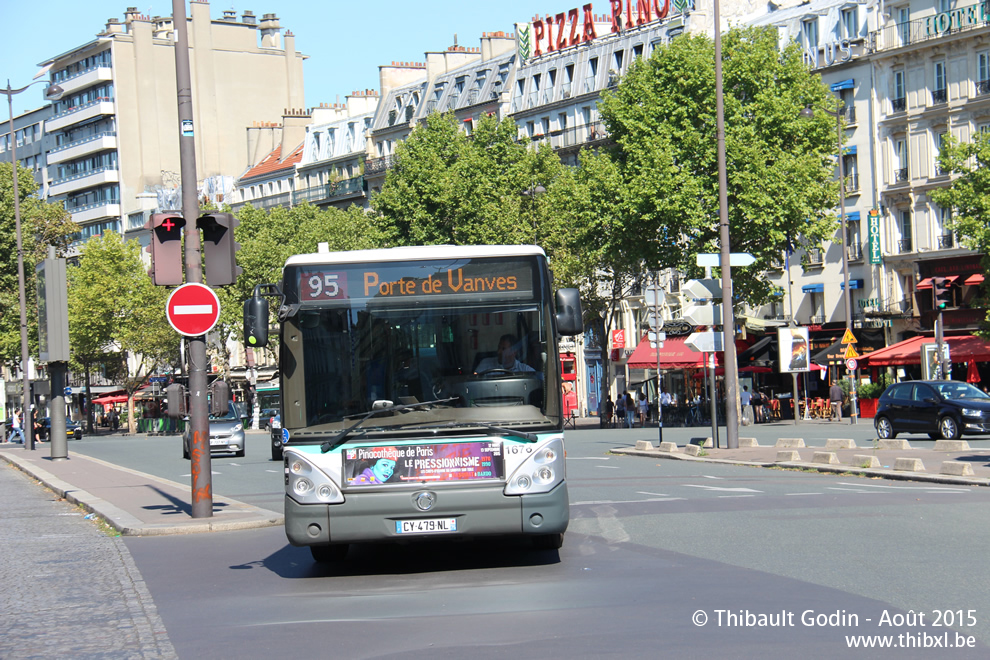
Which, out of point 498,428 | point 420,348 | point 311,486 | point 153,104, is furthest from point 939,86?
point 153,104

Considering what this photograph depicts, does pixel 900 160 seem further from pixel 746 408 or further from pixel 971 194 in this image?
pixel 746 408

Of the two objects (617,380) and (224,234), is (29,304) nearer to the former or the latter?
(617,380)

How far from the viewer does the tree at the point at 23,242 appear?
64125mm

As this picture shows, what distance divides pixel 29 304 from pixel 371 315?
58785mm

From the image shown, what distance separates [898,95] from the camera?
56438mm

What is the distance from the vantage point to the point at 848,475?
22.4m

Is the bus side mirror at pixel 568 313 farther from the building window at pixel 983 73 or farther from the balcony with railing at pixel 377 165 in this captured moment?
the balcony with railing at pixel 377 165

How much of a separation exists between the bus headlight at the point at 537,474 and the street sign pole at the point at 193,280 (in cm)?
624

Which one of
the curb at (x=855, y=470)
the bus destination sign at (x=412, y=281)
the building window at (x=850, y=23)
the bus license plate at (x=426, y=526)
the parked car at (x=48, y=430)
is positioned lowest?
the parked car at (x=48, y=430)

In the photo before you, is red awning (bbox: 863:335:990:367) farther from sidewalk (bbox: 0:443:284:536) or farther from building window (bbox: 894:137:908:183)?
sidewalk (bbox: 0:443:284:536)

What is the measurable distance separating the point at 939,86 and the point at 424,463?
158 feet

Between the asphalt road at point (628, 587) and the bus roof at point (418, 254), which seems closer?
the asphalt road at point (628, 587)

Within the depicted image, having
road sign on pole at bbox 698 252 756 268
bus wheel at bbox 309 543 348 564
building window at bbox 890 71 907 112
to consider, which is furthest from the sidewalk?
building window at bbox 890 71 907 112

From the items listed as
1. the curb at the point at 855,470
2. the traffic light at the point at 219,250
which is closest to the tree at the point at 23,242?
the curb at the point at 855,470
